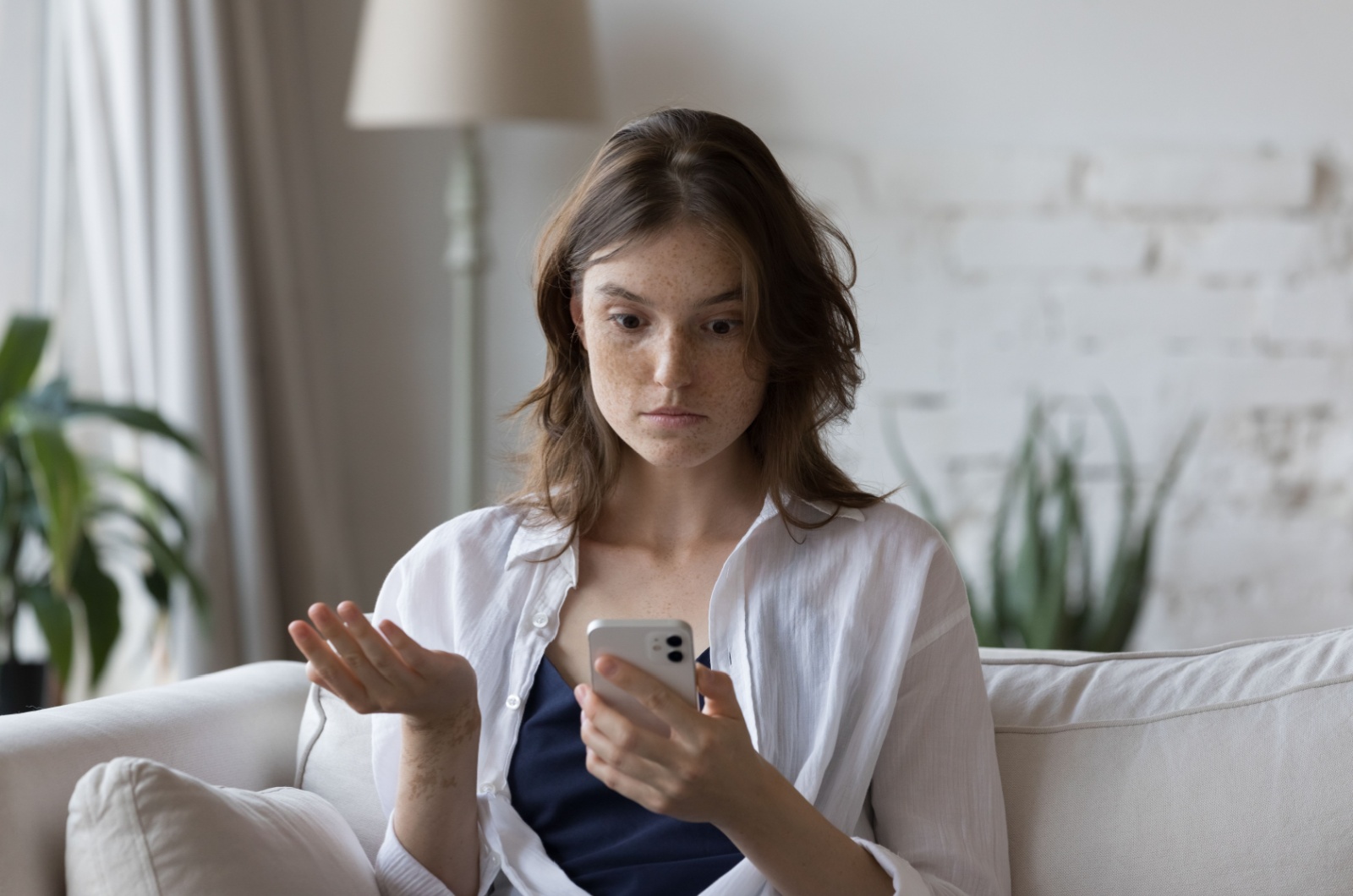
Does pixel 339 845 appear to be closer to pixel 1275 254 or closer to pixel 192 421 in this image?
pixel 192 421

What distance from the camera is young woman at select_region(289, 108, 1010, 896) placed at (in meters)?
1.08

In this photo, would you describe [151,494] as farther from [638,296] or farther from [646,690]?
[646,690]

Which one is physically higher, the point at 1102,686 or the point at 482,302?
the point at 482,302

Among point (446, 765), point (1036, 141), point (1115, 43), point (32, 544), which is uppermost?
point (1115, 43)

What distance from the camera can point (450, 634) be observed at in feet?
4.05

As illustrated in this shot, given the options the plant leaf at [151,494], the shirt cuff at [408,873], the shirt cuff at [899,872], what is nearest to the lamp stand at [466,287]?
the plant leaf at [151,494]

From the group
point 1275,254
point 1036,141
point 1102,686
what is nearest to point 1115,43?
point 1036,141

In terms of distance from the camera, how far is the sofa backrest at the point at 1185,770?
1.08m

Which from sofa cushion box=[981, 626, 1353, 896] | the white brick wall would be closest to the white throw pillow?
sofa cushion box=[981, 626, 1353, 896]

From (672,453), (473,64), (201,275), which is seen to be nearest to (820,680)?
(672,453)

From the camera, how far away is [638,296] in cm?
110

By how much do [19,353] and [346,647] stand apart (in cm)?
122

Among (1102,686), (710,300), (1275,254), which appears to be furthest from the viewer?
(1275,254)

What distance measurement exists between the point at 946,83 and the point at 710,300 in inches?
57.0
